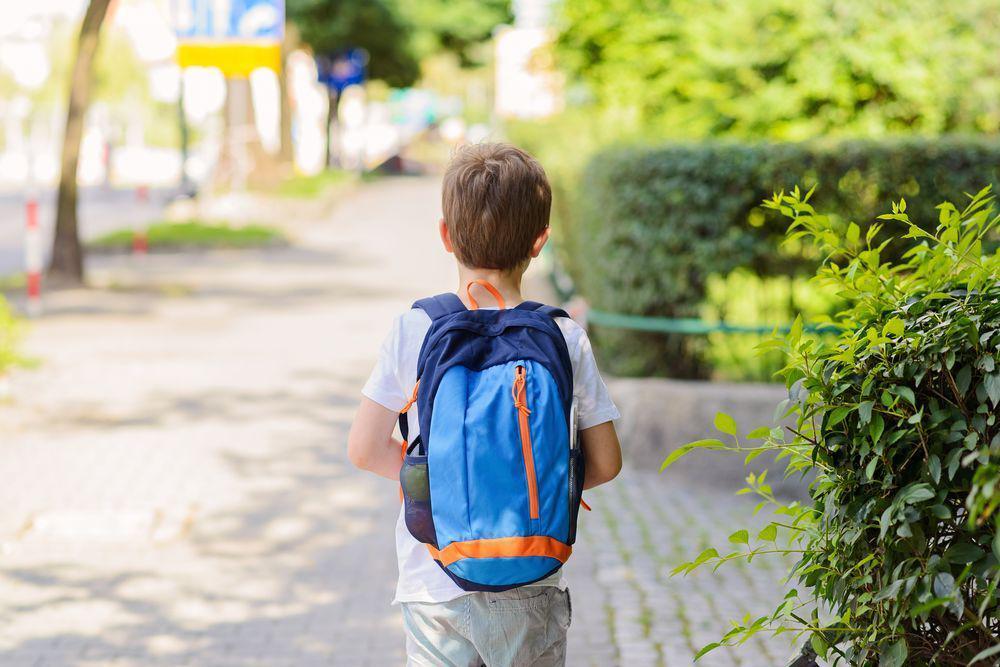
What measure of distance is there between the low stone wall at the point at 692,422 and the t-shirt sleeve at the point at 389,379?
435cm

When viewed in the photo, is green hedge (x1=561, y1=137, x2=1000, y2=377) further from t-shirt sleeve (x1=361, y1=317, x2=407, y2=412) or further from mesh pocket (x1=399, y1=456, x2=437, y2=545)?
mesh pocket (x1=399, y1=456, x2=437, y2=545)

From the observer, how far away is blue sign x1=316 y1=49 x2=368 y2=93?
1658 inches

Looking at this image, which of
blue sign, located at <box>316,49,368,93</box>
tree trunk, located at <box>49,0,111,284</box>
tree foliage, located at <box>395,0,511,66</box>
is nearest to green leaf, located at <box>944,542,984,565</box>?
tree trunk, located at <box>49,0,111,284</box>

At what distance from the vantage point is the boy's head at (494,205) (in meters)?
2.49

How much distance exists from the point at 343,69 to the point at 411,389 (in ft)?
134

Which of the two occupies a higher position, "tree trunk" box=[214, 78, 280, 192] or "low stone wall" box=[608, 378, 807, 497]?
"low stone wall" box=[608, 378, 807, 497]

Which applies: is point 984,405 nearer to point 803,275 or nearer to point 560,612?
point 560,612

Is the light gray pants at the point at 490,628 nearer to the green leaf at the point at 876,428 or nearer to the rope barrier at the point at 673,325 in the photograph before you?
the green leaf at the point at 876,428

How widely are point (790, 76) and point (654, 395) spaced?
15.1ft

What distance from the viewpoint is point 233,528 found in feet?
20.6

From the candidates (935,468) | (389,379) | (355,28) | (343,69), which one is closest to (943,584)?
(935,468)

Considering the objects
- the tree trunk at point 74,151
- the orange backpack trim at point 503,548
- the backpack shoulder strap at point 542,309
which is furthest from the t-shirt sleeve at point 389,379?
the tree trunk at point 74,151

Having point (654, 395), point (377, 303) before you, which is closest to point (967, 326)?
point (654, 395)

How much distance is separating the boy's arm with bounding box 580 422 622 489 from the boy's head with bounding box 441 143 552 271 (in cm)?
36
